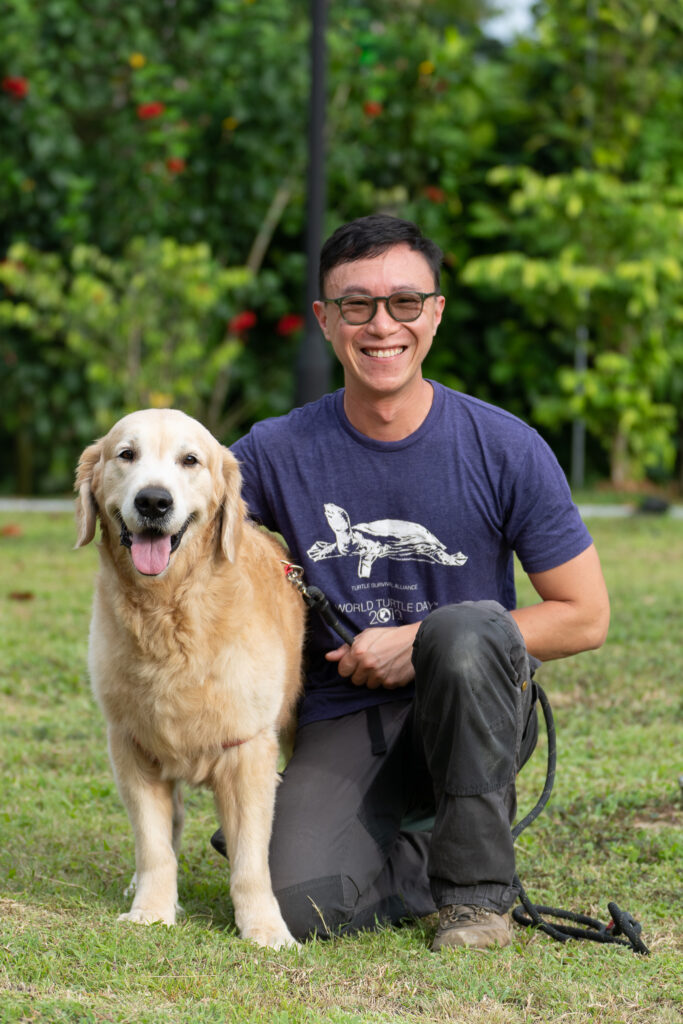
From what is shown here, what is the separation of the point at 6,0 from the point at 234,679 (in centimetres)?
853

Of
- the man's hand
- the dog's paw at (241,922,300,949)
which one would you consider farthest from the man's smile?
the dog's paw at (241,922,300,949)

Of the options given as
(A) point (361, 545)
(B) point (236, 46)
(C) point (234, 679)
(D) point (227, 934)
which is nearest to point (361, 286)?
(A) point (361, 545)

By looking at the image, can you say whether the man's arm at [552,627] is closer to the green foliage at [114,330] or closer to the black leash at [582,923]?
the black leash at [582,923]

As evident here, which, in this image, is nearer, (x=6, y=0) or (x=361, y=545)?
(x=361, y=545)

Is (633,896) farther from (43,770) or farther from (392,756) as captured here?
(43,770)

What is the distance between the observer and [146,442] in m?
2.97

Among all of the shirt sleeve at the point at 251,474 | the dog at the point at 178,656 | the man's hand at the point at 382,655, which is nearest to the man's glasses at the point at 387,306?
the shirt sleeve at the point at 251,474

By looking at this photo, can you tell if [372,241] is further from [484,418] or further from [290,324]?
[290,324]

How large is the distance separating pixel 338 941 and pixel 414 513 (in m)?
1.09

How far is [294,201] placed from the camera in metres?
10.8

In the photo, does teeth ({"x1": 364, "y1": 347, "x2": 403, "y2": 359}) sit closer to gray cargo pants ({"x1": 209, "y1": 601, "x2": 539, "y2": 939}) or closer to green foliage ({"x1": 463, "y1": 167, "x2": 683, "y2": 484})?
gray cargo pants ({"x1": 209, "y1": 601, "x2": 539, "y2": 939})

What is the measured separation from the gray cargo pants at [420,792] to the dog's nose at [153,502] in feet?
2.22

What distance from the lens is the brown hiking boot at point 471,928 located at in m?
2.78

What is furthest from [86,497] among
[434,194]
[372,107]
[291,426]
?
[434,194]
